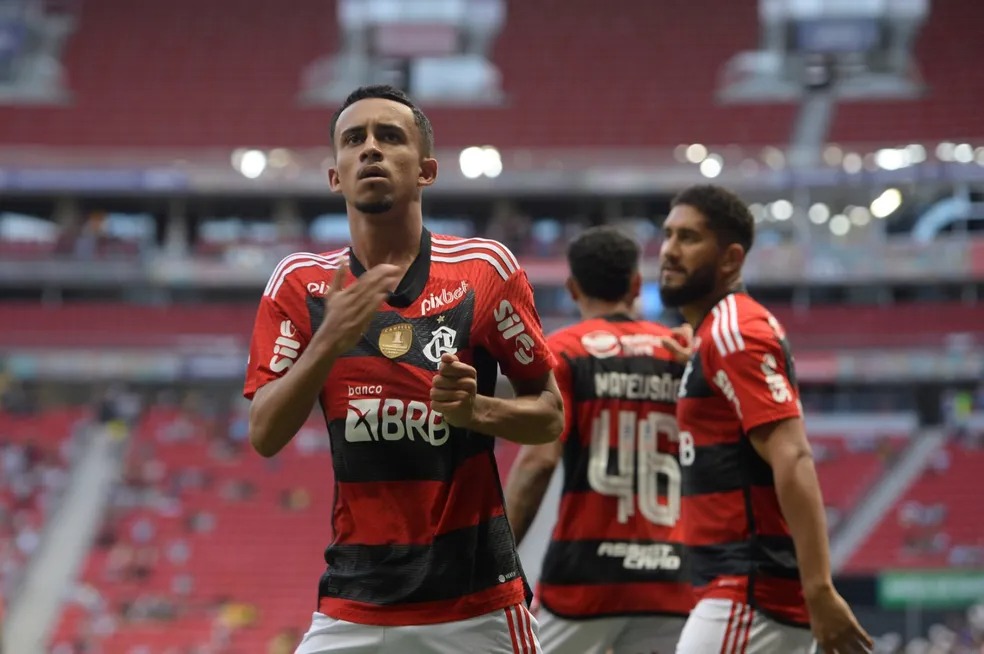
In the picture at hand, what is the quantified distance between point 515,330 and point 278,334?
0.61m

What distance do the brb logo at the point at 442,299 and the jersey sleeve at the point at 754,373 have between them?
1.08 metres

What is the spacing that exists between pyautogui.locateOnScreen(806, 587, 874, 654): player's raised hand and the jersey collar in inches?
55.8

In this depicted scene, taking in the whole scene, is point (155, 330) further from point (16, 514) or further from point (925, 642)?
point (925, 642)

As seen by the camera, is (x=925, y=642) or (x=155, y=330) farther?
(x=155, y=330)

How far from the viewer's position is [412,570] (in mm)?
2902

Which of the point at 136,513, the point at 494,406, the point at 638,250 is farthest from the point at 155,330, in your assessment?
the point at 494,406

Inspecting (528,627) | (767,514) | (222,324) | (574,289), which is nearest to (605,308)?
(574,289)

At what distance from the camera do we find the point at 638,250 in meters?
5.05

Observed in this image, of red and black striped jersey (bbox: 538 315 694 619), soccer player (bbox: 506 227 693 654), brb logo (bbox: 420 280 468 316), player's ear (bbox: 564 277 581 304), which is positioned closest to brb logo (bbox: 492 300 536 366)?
brb logo (bbox: 420 280 468 316)

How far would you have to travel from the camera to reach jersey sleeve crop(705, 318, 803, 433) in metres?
3.64

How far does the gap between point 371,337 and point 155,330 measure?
27139 mm

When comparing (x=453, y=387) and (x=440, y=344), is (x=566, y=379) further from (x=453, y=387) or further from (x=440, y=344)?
(x=453, y=387)

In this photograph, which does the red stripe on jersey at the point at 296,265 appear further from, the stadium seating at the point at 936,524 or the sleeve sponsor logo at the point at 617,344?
the stadium seating at the point at 936,524

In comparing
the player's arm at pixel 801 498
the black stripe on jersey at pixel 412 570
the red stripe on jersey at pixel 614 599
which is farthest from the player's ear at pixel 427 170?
the red stripe on jersey at pixel 614 599
